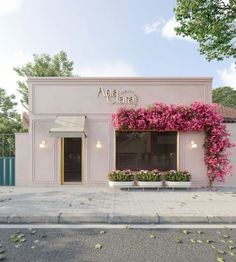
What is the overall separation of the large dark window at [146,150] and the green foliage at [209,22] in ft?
14.6

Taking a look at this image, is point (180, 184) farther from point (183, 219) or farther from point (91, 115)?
point (91, 115)

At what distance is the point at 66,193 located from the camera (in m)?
11.0

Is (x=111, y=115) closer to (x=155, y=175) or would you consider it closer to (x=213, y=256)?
(x=155, y=175)

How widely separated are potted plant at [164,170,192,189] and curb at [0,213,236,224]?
4521 millimetres

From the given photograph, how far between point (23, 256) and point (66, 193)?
5977 mm

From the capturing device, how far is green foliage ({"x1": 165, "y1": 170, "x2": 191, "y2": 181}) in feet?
39.4

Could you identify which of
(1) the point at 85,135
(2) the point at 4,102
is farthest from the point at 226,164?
(2) the point at 4,102

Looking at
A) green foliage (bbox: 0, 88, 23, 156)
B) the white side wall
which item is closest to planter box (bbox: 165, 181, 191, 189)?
the white side wall

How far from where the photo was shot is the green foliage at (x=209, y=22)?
1145 cm

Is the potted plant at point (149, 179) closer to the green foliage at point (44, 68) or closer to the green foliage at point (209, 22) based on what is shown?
the green foliage at point (209, 22)

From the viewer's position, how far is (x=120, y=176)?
39.5ft

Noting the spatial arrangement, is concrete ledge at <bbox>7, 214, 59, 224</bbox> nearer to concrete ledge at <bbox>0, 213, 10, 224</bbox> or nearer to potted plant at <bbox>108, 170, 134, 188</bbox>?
concrete ledge at <bbox>0, 213, 10, 224</bbox>

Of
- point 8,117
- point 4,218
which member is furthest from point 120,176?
point 8,117

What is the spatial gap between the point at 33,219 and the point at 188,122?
25.5 feet
